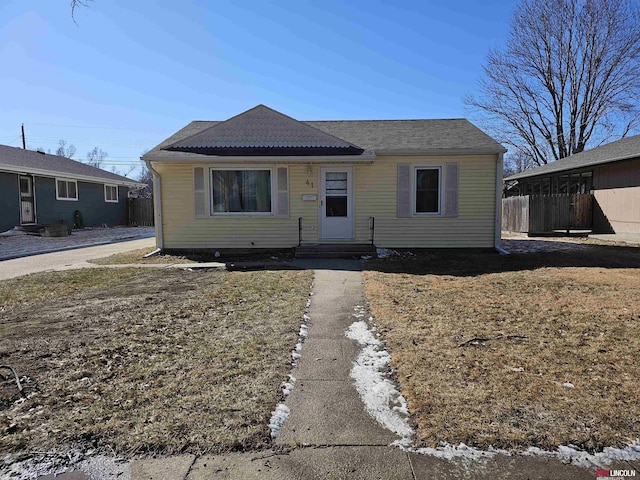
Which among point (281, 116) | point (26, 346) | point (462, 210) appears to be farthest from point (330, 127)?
point (26, 346)

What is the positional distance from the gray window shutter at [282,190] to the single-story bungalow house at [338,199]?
0.09 feet

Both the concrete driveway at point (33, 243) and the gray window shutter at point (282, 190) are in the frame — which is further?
the concrete driveway at point (33, 243)

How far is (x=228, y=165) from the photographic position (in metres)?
10.6

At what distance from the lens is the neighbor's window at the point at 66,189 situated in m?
19.9

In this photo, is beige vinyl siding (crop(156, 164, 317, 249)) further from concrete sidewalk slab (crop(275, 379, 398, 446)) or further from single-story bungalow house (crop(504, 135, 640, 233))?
single-story bungalow house (crop(504, 135, 640, 233))

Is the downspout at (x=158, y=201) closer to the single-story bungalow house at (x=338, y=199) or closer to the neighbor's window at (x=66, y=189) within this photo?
the single-story bungalow house at (x=338, y=199)

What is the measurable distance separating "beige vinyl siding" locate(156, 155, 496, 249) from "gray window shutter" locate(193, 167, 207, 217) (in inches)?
4.8

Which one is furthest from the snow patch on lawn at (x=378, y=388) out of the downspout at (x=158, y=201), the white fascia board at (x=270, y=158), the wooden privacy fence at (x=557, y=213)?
the wooden privacy fence at (x=557, y=213)

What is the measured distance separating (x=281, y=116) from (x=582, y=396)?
9.09 metres

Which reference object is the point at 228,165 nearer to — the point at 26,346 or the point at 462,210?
the point at 462,210

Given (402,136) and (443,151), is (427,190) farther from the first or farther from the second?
(402,136)

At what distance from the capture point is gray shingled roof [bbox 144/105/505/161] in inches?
405

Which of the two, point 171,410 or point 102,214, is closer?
point 171,410

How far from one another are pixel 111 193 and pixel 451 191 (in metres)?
21.3
